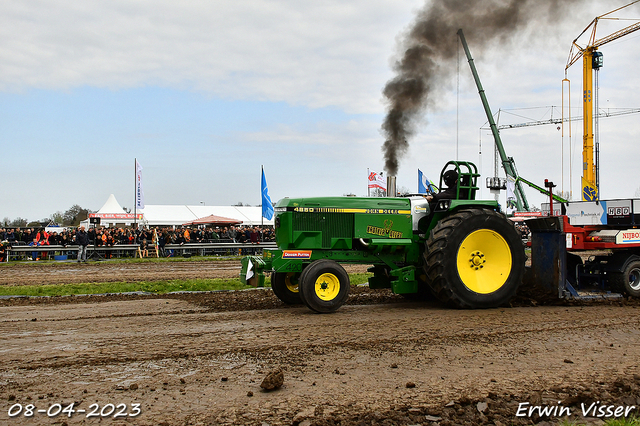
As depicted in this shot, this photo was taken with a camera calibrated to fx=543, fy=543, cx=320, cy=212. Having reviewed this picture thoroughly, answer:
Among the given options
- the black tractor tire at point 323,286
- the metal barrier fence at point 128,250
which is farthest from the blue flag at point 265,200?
the black tractor tire at point 323,286

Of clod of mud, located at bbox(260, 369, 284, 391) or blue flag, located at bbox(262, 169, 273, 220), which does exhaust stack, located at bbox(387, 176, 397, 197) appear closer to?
clod of mud, located at bbox(260, 369, 284, 391)

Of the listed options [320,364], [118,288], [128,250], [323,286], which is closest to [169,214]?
[128,250]

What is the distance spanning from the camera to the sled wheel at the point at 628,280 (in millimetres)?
9727

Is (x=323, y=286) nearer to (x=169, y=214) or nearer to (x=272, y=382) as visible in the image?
(x=272, y=382)

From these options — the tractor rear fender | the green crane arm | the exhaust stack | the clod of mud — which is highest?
the green crane arm

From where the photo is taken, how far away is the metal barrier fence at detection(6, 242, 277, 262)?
2336cm

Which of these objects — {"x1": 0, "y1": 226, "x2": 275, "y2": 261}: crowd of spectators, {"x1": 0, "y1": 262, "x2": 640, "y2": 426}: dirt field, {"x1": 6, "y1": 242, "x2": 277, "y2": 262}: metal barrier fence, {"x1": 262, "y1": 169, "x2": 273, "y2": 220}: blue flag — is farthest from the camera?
{"x1": 0, "y1": 226, "x2": 275, "y2": 261}: crowd of spectators

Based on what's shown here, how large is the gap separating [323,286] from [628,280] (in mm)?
5728

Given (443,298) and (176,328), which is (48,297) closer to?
(176,328)

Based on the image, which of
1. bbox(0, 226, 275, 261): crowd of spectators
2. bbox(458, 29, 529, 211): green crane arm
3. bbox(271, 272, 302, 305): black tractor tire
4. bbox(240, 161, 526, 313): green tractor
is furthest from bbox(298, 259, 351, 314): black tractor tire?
bbox(458, 29, 529, 211): green crane arm

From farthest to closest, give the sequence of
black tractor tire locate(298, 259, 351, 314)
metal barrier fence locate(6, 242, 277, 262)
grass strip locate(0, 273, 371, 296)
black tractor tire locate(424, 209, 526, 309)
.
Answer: metal barrier fence locate(6, 242, 277, 262) < grass strip locate(0, 273, 371, 296) < black tractor tire locate(424, 209, 526, 309) < black tractor tire locate(298, 259, 351, 314)

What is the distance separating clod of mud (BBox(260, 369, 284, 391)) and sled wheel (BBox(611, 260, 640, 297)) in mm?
7759

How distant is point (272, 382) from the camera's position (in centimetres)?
441

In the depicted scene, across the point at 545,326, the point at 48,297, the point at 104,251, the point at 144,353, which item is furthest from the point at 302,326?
the point at 104,251
